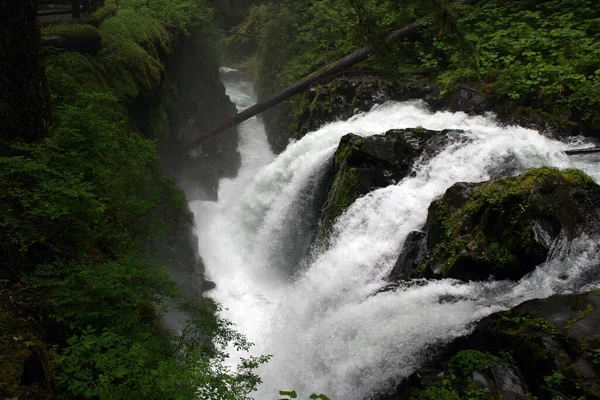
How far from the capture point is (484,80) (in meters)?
10.7

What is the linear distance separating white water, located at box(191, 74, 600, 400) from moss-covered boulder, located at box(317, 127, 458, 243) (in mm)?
401

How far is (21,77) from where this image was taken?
14.6 ft

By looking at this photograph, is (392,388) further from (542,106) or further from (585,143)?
(542,106)

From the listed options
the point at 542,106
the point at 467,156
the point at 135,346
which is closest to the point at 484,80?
the point at 542,106

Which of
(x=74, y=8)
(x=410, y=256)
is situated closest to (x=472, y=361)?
(x=410, y=256)

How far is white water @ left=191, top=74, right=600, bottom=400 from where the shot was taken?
17.2ft

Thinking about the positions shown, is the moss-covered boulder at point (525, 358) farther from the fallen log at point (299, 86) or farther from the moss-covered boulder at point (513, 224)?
the fallen log at point (299, 86)

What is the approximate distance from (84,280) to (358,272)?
4632mm

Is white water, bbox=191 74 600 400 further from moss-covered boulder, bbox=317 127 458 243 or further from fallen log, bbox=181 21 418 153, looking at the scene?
fallen log, bbox=181 21 418 153

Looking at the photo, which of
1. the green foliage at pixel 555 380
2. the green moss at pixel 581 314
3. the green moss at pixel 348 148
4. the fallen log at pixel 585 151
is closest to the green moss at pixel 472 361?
the green foliage at pixel 555 380

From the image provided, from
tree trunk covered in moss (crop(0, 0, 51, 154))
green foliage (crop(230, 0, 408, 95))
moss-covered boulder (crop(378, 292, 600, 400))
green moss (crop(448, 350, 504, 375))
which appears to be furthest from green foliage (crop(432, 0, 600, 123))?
tree trunk covered in moss (crop(0, 0, 51, 154))

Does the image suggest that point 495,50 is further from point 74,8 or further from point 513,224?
point 74,8

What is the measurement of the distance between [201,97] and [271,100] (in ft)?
10.5

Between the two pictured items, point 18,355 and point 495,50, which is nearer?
point 18,355
